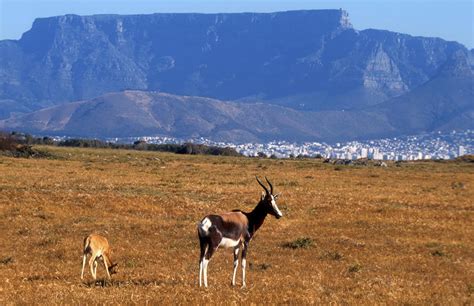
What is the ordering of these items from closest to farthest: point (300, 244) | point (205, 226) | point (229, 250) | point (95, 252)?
point (205, 226)
point (95, 252)
point (229, 250)
point (300, 244)

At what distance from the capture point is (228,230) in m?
20.3

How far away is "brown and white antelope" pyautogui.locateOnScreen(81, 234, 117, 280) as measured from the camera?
70.8 ft

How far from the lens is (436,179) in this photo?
206ft

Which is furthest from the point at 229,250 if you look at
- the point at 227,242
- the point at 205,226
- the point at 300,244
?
the point at 205,226

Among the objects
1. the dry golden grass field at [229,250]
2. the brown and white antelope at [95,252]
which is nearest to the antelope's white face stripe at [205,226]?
the dry golden grass field at [229,250]

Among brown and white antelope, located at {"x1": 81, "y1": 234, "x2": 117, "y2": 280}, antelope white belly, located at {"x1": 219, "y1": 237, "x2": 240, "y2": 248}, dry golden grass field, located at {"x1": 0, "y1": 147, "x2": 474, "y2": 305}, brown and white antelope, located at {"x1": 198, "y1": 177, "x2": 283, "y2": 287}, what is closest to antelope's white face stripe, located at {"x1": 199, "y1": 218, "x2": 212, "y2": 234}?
brown and white antelope, located at {"x1": 198, "y1": 177, "x2": 283, "y2": 287}

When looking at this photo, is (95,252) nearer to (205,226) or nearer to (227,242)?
(205,226)

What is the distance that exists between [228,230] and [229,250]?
25.2 ft

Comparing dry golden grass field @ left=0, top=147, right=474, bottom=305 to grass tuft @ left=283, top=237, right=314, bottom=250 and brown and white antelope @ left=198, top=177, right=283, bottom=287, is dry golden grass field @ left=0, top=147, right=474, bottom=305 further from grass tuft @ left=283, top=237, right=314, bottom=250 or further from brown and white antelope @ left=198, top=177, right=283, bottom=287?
brown and white antelope @ left=198, top=177, right=283, bottom=287

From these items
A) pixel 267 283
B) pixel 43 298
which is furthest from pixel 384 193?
pixel 43 298

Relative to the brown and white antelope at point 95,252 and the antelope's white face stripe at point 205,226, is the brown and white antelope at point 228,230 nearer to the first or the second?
the antelope's white face stripe at point 205,226

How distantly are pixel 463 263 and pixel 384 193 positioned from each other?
2021 cm

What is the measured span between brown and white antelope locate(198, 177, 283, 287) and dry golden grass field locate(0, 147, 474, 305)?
686 mm

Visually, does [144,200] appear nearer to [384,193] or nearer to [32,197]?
[32,197]
